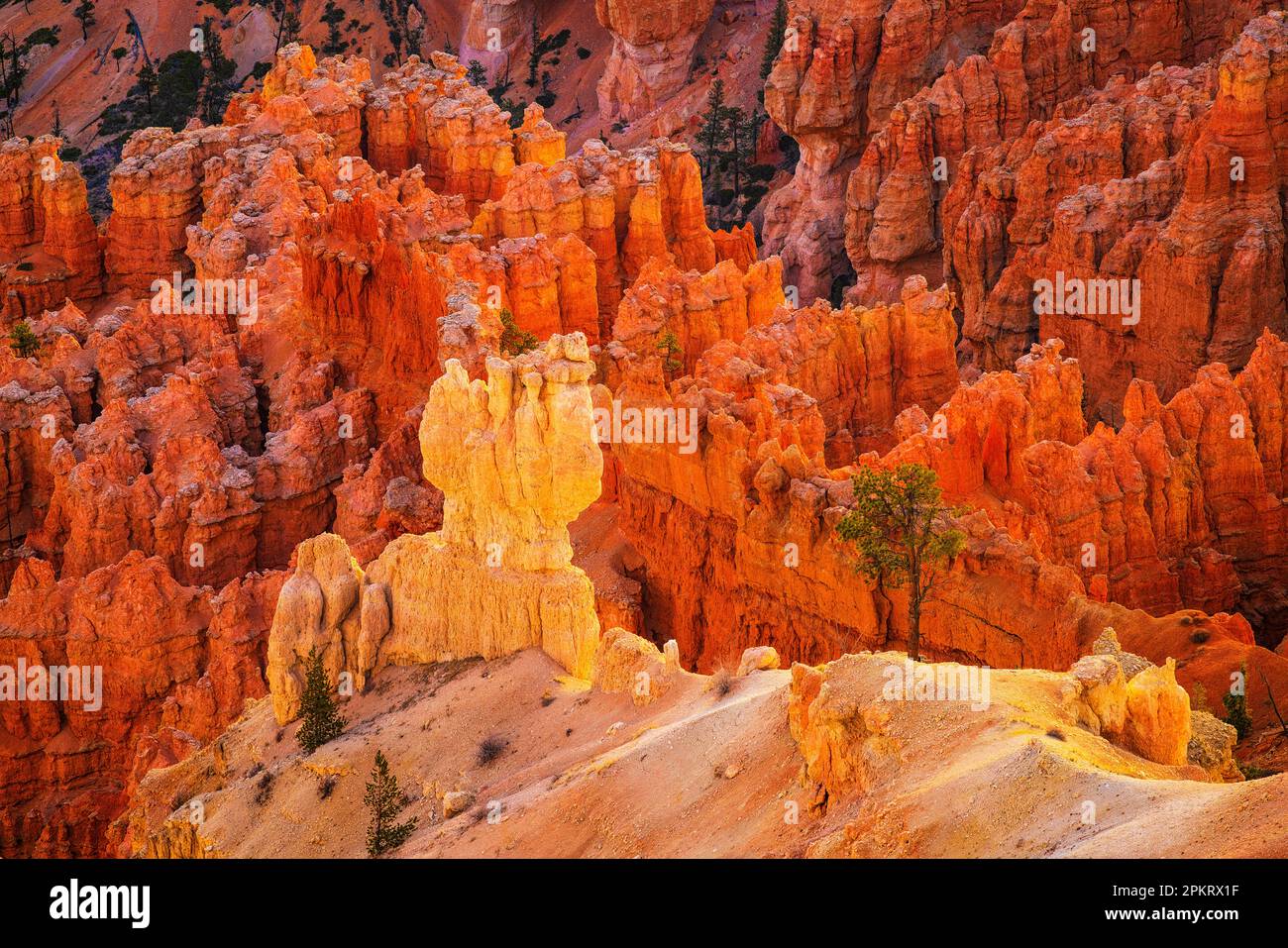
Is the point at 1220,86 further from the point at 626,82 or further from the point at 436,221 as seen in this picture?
the point at 626,82

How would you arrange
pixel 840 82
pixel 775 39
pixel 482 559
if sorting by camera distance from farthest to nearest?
pixel 775 39
pixel 840 82
pixel 482 559

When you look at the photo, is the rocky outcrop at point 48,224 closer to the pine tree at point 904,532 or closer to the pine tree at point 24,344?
the pine tree at point 24,344

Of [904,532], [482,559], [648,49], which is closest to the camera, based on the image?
[482,559]

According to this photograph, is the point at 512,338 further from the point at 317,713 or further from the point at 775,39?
the point at 775,39

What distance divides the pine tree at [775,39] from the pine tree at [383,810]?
212 ft

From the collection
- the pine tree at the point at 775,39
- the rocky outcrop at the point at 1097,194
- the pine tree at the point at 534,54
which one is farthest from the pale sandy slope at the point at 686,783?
the pine tree at the point at 534,54

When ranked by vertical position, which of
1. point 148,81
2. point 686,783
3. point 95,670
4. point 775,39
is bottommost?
point 95,670

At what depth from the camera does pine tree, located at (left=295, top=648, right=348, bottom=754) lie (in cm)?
2675

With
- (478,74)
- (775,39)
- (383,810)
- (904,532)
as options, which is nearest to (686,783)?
(383,810)

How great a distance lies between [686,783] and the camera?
20.9 m

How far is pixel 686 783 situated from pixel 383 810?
199 inches

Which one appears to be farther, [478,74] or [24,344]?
[478,74]

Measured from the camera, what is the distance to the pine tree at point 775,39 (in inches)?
3371
